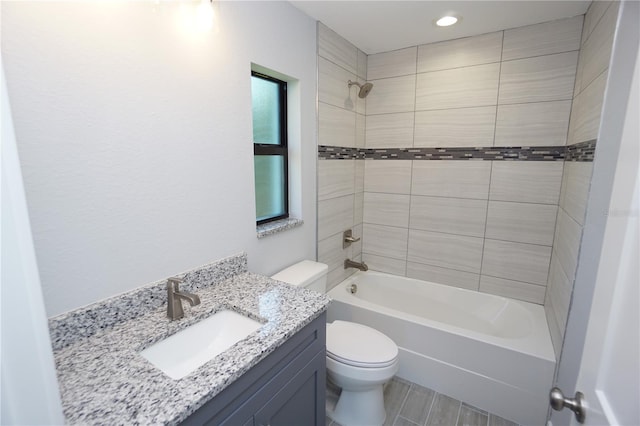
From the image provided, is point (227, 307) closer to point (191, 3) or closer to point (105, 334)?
point (105, 334)

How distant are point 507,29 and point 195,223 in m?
2.40

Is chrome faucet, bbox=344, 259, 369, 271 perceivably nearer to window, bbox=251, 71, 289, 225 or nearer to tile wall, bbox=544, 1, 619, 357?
window, bbox=251, 71, 289, 225

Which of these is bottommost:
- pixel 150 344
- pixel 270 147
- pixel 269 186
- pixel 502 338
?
pixel 502 338

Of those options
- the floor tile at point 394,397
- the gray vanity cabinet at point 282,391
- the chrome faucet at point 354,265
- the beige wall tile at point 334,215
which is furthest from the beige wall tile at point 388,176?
the gray vanity cabinet at point 282,391

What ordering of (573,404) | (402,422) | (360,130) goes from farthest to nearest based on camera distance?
(360,130) < (402,422) < (573,404)

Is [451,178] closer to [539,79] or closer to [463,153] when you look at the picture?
[463,153]

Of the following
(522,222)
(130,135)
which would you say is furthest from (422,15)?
(130,135)

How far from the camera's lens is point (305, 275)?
1.86 meters

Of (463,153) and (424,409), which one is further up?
(463,153)

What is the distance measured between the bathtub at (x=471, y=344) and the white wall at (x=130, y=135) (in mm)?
1200

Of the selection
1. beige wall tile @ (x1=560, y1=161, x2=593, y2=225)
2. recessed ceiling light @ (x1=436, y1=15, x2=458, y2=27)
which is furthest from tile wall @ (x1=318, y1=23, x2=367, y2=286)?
beige wall tile @ (x1=560, y1=161, x2=593, y2=225)

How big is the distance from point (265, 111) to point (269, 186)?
463 millimetres

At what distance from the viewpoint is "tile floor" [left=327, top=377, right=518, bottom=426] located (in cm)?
178

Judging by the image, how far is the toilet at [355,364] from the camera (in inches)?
63.9
